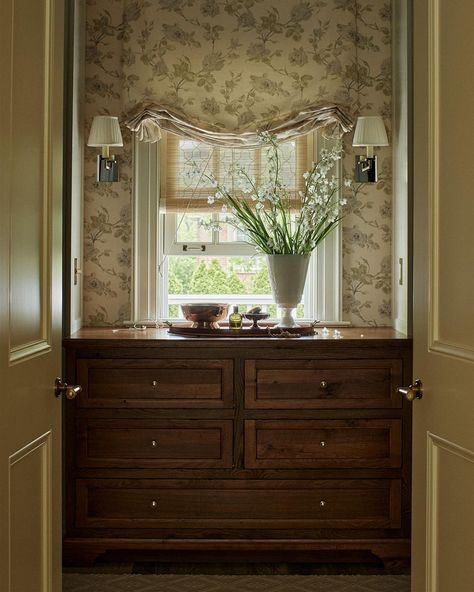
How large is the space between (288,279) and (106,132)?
108 centimetres

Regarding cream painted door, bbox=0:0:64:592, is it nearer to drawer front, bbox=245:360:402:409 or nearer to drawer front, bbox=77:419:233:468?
drawer front, bbox=77:419:233:468

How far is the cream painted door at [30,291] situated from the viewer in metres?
1.78

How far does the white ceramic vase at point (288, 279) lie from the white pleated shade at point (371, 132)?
0.61m

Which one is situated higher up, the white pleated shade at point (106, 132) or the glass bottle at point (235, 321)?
the white pleated shade at point (106, 132)

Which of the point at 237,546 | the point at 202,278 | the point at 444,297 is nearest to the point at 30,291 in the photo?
the point at 444,297

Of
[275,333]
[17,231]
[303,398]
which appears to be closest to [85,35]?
[275,333]

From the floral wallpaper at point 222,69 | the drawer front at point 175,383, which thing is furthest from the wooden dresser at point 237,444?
the floral wallpaper at point 222,69

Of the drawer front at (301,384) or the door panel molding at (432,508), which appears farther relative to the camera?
the drawer front at (301,384)

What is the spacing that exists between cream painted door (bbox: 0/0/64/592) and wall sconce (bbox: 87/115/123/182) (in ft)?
5.02

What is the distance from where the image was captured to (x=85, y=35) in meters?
4.05

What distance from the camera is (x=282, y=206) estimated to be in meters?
3.93

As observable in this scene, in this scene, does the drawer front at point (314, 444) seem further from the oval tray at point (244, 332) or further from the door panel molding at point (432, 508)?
the door panel molding at point (432, 508)

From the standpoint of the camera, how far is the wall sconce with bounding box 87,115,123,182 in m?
3.83

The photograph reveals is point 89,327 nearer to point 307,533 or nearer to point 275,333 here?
point 275,333
